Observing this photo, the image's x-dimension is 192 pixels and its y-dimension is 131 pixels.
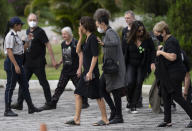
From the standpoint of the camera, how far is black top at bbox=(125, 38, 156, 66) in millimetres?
10086

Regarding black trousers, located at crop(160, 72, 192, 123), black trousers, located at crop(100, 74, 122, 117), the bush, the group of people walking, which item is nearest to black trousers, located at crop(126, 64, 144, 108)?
the group of people walking

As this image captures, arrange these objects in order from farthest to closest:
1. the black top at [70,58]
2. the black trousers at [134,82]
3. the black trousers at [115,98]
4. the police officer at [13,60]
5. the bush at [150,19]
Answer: the bush at [150,19] < the black top at [70,58] < the black trousers at [134,82] < the police officer at [13,60] < the black trousers at [115,98]

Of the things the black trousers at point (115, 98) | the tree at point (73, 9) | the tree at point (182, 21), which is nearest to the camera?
the black trousers at point (115, 98)

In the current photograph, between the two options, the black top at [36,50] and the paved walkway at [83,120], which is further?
the black top at [36,50]

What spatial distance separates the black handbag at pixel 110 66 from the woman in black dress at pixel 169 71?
60 cm

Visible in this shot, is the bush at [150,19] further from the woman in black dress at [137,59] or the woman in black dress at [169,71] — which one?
the woman in black dress at [169,71]

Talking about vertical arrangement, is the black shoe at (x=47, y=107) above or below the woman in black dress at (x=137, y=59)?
below

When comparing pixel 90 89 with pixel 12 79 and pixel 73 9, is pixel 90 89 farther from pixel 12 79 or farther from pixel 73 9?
pixel 73 9

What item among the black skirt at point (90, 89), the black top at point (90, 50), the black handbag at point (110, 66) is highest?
the black top at point (90, 50)

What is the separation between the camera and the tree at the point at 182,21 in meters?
14.2

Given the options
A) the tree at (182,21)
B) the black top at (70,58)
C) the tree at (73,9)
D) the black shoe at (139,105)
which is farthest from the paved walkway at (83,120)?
the tree at (73,9)

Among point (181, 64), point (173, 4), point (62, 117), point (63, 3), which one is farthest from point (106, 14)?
point (63, 3)

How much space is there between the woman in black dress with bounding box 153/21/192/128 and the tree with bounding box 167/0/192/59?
5.70 meters

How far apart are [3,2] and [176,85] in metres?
14.0
